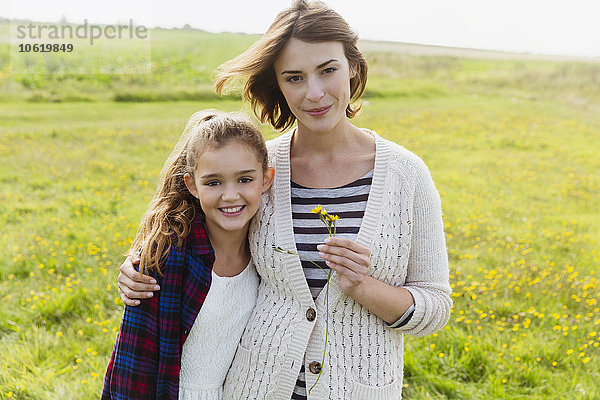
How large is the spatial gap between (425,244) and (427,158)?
7.89 metres

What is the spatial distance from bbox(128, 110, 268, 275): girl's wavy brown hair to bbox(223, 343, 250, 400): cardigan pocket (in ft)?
1.58

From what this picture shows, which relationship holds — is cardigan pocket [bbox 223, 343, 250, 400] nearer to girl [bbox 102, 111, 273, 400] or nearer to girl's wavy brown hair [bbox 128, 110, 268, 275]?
girl [bbox 102, 111, 273, 400]

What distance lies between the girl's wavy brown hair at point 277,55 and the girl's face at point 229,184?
43 centimetres

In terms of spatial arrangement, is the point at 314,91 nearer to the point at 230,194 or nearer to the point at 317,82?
the point at 317,82

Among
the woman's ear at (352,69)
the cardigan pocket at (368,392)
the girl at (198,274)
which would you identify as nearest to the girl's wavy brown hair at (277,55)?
the woman's ear at (352,69)

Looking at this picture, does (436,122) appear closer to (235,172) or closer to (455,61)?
(455,61)

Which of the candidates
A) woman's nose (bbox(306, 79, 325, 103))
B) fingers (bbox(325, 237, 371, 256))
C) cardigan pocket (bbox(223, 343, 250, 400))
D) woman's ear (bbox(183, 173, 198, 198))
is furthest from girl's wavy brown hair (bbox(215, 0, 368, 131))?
cardigan pocket (bbox(223, 343, 250, 400))

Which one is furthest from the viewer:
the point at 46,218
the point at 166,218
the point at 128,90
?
the point at 128,90

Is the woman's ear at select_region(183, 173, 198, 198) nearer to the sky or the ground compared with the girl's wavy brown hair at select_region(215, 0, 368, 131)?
nearer to the ground

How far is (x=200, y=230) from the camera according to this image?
2426 mm

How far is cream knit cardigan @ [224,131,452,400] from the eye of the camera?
2.33 m

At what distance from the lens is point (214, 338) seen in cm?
240

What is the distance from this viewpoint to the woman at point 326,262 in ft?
7.64

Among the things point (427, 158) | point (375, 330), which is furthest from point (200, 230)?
point (427, 158)
